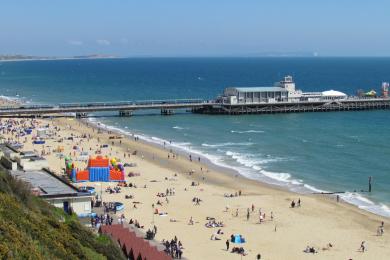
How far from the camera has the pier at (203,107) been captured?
267 ft

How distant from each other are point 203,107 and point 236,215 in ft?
181

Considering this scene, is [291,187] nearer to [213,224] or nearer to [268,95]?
[213,224]

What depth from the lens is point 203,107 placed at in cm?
8931

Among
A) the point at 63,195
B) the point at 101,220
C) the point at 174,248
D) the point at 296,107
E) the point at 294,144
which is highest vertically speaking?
the point at 296,107

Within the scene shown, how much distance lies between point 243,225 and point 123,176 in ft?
42.1

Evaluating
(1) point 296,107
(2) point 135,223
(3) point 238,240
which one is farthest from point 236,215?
(1) point 296,107

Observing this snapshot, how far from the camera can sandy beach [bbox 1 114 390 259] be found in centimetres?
2895

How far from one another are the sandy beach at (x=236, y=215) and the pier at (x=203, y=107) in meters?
30.1

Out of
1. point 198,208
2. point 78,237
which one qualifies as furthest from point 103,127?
point 78,237

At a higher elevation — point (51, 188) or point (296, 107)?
point (296, 107)

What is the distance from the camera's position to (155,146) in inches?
2360

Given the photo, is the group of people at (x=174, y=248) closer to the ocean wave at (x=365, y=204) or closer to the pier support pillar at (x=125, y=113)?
the ocean wave at (x=365, y=204)

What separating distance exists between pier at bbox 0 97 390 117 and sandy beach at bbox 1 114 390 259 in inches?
1187

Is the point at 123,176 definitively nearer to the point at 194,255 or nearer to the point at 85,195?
the point at 85,195
